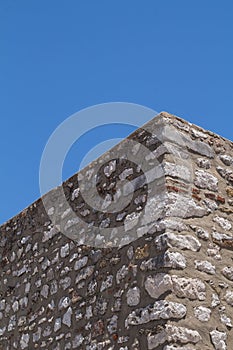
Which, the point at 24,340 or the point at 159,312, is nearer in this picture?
the point at 159,312

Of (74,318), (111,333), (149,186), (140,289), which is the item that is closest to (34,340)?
(74,318)

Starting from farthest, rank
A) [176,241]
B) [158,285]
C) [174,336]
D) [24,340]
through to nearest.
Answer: [24,340]
[176,241]
[158,285]
[174,336]

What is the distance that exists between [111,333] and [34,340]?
1357mm

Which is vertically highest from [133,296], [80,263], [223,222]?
[80,263]

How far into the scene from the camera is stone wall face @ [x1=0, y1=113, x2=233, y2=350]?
4.97 meters

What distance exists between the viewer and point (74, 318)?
581 centimetres

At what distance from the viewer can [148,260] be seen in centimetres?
516

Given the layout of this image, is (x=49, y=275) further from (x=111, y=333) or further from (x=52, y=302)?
(x=111, y=333)

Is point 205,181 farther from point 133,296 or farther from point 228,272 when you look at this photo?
point 133,296

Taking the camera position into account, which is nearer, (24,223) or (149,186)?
(149,186)

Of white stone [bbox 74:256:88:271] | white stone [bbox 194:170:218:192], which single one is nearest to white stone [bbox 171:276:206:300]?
white stone [bbox 194:170:218:192]

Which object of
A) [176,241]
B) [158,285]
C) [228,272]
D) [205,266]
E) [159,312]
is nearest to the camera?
[159,312]

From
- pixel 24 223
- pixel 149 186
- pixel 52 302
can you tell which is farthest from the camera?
pixel 24 223

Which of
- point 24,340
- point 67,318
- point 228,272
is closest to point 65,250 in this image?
point 67,318
